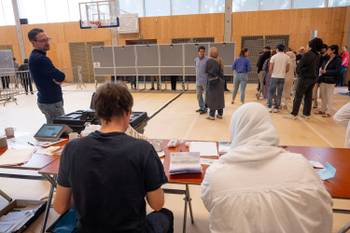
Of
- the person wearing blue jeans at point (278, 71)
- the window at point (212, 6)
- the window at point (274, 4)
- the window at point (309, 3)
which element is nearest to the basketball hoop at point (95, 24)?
the window at point (212, 6)

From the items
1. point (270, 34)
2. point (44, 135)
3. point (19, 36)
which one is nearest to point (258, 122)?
point (44, 135)

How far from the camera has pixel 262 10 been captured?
11.0 meters

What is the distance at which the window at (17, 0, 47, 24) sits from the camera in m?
13.4

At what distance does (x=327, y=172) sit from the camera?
1706 millimetres

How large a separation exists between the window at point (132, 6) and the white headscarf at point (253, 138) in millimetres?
12422

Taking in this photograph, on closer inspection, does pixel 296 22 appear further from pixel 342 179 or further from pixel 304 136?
pixel 342 179

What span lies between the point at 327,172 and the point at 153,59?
8624 mm

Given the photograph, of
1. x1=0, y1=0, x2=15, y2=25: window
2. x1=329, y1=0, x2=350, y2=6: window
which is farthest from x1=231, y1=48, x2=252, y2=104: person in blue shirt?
x1=0, y1=0, x2=15, y2=25: window

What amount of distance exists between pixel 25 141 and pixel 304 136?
4.17 m

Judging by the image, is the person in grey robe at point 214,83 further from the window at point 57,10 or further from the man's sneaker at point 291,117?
the window at point 57,10

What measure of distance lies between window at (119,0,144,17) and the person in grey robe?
8.25 meters

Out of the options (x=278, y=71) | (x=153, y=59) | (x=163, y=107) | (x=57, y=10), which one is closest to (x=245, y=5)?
(x=153, y=59)

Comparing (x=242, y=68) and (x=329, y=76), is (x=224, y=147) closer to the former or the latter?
(x=329, y=76)

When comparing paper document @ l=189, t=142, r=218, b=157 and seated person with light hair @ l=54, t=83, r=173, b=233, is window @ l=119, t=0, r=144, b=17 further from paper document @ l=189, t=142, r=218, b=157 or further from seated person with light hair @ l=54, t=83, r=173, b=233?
seated person with light hair @ l=54, t=83, r=173, b=233
